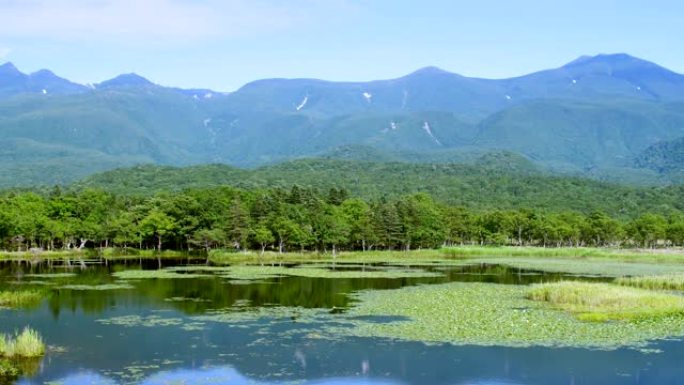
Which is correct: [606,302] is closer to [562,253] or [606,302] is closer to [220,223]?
[220,223]

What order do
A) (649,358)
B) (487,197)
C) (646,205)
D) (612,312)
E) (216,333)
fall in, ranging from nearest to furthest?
(649,358)
(216,333)
(612,312)
(646,205)
(487,197)

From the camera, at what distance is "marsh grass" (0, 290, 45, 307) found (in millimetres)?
46969

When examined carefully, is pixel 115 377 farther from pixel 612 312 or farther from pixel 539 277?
pixel 539 277

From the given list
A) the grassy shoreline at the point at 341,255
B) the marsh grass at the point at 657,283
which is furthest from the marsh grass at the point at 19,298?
the marsh grass at the point at 657,283

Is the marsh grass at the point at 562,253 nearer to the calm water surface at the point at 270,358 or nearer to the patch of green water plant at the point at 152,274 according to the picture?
the patch of green water plant at the point at 152,274

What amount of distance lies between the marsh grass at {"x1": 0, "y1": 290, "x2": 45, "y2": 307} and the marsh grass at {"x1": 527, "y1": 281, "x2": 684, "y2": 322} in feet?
109

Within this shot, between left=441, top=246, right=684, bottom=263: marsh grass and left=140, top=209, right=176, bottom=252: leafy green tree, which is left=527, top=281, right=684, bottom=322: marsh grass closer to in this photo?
left=441, top=246, right=684, bottom=263: marsh grass

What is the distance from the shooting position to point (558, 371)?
30.9 m

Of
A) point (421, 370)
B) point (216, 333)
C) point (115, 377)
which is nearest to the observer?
point (115, 377)

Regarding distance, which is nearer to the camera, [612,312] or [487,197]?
[612,312]

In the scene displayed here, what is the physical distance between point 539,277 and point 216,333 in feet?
136

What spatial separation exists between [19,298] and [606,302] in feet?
121

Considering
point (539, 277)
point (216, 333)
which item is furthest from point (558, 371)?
point (539, 277)

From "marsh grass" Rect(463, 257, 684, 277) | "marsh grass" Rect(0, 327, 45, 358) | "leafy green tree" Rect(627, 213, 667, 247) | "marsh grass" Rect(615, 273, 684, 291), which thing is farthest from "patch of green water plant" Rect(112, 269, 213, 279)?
"leafy green tree" Rect(627, 213, 667, 247)
